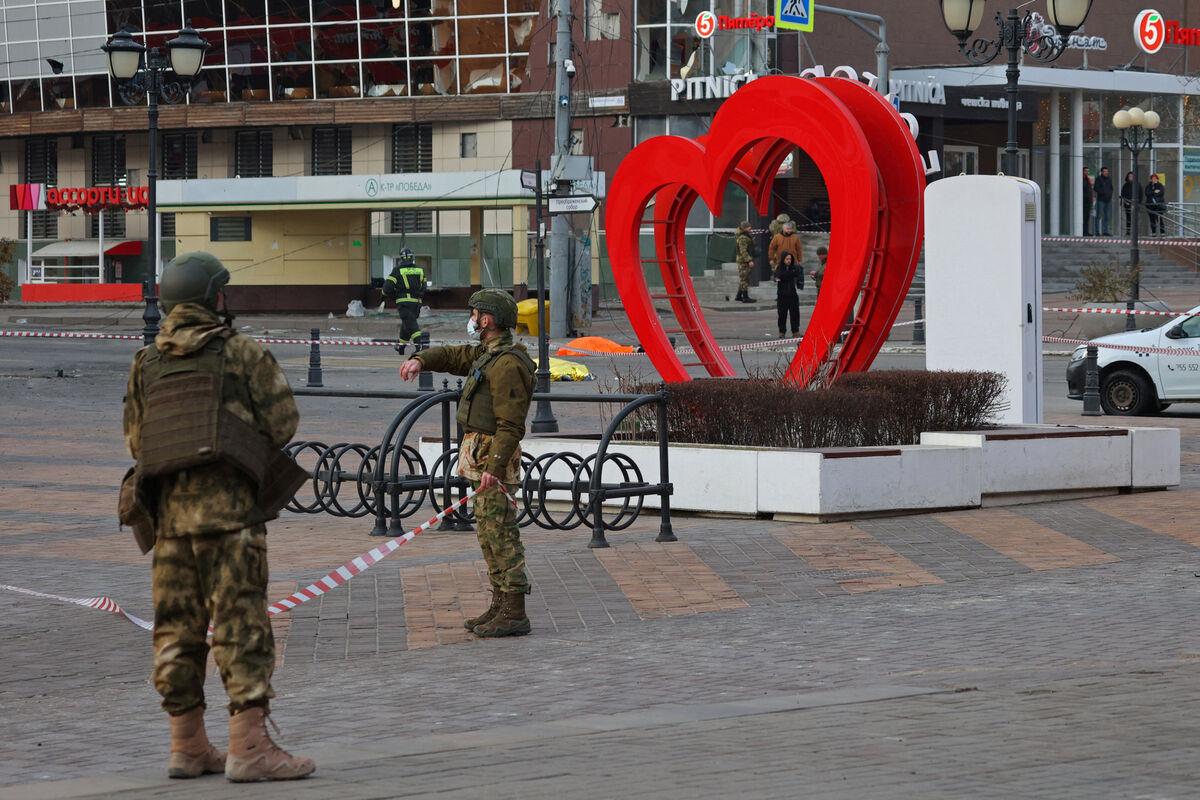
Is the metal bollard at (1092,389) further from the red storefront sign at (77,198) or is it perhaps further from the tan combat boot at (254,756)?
the red storefront sign at (77,198)

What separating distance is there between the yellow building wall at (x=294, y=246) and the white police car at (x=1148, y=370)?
115 ft

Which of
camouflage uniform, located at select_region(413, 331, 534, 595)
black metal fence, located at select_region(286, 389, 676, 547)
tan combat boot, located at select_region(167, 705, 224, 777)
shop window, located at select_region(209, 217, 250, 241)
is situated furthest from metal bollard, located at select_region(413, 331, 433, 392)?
shop window, located at select_region(209, 217, 250, 241)

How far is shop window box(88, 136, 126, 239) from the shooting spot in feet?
193

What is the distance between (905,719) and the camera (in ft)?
23.1

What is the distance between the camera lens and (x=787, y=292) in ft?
114

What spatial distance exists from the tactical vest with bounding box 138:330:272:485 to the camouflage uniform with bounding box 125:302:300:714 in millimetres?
29

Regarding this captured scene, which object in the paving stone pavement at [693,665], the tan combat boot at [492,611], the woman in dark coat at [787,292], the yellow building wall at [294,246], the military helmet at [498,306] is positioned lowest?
the paving stone pavement at [693,665]

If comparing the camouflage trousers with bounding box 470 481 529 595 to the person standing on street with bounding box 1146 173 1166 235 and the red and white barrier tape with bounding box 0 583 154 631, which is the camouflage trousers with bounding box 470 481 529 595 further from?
the person standing on street with bounding box 1146 173 1166 235

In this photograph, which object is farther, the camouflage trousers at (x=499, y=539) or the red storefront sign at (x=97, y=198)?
Result: the red storefront sign at (x=97, y=198)

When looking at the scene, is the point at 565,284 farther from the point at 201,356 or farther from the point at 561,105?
the point at 201,356

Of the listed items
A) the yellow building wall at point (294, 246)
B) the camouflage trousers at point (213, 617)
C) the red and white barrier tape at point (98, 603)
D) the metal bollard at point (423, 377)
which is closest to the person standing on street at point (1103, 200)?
the yellow building wall at point (294, 246)

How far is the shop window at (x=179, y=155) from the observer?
57.4 metres

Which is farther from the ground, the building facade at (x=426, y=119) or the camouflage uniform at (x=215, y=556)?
the building facade at (x=426, y=119)

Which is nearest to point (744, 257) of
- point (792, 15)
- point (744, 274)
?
point (744, 274)
